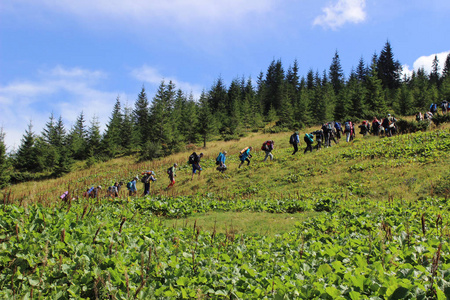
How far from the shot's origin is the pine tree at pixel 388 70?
260 ft

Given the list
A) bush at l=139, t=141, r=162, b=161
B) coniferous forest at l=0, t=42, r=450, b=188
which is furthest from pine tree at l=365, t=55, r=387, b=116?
bush at l=139, t=141, r=162, b=161

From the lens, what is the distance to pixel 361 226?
21.9ft

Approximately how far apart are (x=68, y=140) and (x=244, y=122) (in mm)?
39615

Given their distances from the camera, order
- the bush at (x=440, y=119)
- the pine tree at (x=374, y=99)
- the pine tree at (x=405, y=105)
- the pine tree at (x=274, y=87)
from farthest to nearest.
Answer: the pine tree at (x=274, y=87) → the pine tree at (x=405, y=105) → the pine tree at (x=374, y=99) → the bush at (x=440, y=119)

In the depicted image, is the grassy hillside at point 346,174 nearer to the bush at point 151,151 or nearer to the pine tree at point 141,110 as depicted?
the bush at point 151,151

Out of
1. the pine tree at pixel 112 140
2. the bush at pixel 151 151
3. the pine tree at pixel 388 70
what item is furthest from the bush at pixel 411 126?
the pine tree at pixel 388 70

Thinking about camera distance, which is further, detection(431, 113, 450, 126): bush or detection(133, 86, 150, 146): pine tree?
detection(133, 86, 150, 146): pine tree

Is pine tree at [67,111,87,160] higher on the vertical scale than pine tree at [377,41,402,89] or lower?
lower

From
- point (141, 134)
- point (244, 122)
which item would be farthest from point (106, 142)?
point (244, 122)

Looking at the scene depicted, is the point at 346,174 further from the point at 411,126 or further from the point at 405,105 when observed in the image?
the point at 405,105

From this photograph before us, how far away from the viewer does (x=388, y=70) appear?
261 ft

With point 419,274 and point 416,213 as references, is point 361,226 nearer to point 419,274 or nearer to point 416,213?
point 416,213

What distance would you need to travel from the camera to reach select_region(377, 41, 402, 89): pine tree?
260ft

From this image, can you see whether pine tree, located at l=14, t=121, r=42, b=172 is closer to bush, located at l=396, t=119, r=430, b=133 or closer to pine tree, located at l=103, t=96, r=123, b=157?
pine tree, located at l=103, t=96, r=123, b=157
